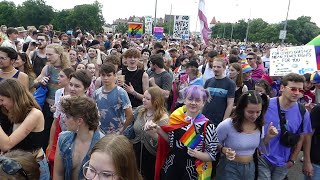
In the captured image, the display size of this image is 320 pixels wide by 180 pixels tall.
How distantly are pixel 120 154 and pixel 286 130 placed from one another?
2.44m

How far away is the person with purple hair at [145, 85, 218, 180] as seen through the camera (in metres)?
3.26

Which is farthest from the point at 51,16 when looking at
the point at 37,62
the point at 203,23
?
the point at 37,62

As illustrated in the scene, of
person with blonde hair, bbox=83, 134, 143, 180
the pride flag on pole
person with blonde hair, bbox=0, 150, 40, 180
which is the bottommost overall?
person with blonde hair, bbox=0, 150, 40, 180

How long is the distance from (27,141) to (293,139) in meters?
2.86

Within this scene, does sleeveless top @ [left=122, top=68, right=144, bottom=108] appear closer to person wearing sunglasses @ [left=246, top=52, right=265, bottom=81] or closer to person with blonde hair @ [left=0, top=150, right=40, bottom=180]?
person with blonde hair @ [left=0, top=150, right=40, bottom=180]

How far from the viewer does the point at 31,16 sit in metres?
64.6

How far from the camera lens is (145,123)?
13.1 ft

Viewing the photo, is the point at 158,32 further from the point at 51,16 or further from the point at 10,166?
the point at 51,16

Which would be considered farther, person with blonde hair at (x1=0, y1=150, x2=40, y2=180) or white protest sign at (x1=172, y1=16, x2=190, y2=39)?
white protest sign at (x1=172, y1=16, x2=190, y2=39)

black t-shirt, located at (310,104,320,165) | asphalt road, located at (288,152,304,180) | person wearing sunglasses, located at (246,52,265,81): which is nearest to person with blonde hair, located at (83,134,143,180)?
black t-shirt, located at (310,104,320,165)

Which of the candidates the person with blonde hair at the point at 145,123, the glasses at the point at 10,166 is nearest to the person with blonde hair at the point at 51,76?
the person with blonde hair at the point at 145,123

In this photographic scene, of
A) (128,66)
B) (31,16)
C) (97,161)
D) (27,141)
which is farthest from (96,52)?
(31,16)

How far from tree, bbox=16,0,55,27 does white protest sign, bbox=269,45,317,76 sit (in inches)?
2574

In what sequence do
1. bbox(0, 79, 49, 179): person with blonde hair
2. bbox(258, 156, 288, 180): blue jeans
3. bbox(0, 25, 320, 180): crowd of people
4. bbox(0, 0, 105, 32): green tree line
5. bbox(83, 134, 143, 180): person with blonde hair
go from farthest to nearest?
bbox(0, 0, 105, 32): green tree line, bbox(258, 156, 288, 180): blue jeans, bbox(0, 79, 49, 179): person with blonde hair, bbox(0, 25, 320, 180): crowd of people, bbox(83, 134, 143, 180): person with blonde hair
